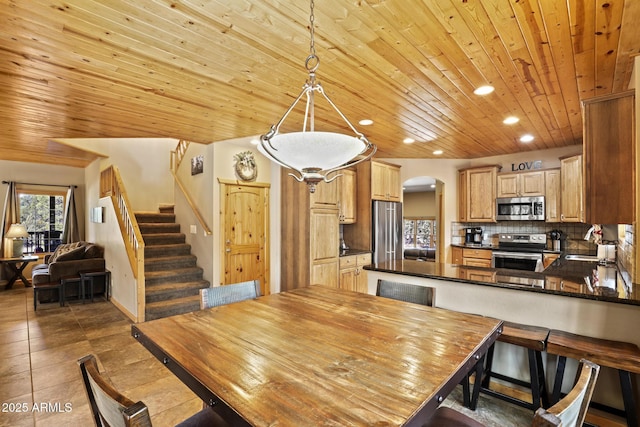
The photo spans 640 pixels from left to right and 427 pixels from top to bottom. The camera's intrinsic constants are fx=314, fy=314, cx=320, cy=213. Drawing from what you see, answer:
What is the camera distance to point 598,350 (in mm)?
1824

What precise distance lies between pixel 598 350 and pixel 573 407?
1323 millimetres

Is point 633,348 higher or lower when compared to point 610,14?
lower

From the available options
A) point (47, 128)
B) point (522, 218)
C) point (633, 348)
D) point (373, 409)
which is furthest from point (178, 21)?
point (522, 218)

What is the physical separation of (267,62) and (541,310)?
2.65 metres

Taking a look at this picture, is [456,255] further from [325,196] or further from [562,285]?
[562,285]

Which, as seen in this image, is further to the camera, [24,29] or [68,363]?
[68,363]

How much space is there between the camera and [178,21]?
1.77m

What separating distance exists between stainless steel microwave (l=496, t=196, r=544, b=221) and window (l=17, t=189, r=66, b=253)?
31.3ft

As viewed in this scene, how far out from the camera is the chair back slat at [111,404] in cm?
81

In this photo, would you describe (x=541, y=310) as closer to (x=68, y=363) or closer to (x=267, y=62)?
(x=267, y=62)

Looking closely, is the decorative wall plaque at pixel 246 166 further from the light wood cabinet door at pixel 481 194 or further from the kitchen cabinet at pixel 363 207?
the light wood cabinet door at pixel 481 194

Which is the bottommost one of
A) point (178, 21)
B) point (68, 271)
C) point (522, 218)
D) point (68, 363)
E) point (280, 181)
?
point (68, 363)

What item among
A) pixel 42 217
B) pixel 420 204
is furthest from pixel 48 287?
pixel 420 204

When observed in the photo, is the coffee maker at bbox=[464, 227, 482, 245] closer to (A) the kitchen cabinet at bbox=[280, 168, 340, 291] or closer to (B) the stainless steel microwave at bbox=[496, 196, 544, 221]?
(B) the stainless steel microwave at bbox=[496, 196, 544, 221]
